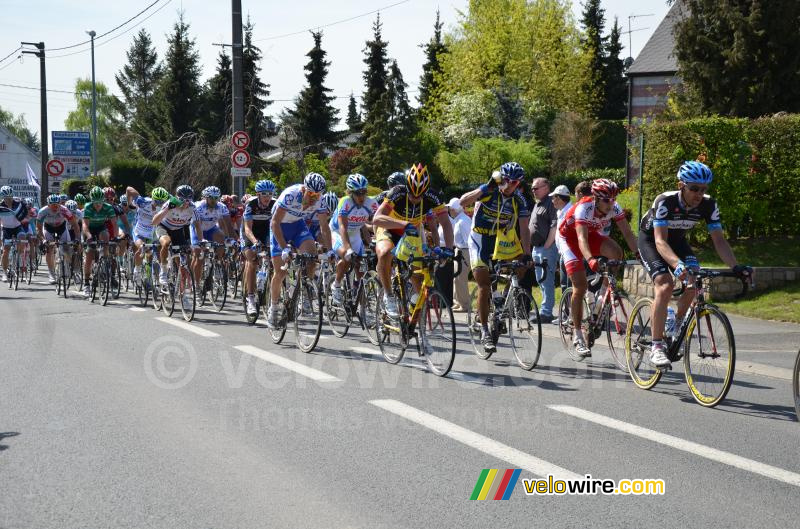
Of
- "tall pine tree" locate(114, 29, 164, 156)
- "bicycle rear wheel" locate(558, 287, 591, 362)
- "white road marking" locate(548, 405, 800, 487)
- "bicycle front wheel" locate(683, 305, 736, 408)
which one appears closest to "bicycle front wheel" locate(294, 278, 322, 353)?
"bicycle rear wheel" locate(558, 287, 591, 362)

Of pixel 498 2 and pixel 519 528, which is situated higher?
pixel 498 2

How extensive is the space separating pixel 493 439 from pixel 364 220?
5.92 m

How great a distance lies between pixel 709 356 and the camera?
281 inches

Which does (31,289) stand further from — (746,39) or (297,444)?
(746,39)

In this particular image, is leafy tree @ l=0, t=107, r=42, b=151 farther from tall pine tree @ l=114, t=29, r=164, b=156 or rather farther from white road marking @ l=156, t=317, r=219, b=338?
white road marking @ l=156, t=317, r=219, b=338

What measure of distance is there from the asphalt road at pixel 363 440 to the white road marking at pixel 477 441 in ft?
0.08

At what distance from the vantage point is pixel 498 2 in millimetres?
52406

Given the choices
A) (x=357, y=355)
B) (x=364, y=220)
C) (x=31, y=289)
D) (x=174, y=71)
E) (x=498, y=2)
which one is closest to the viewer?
(x=357, y=355)

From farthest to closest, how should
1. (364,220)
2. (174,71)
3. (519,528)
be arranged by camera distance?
1. (174,71)
2. (364,220)
3. (519,528)

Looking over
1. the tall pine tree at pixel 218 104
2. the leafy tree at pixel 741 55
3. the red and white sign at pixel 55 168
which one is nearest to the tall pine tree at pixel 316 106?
the tall pine tree at pixel 218 104

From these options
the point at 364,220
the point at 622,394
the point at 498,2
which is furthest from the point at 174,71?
the point at 622,394

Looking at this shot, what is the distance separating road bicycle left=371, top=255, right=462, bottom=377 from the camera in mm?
8320

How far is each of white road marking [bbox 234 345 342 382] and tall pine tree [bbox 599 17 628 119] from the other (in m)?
68.1

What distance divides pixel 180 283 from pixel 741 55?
49.6 feet
